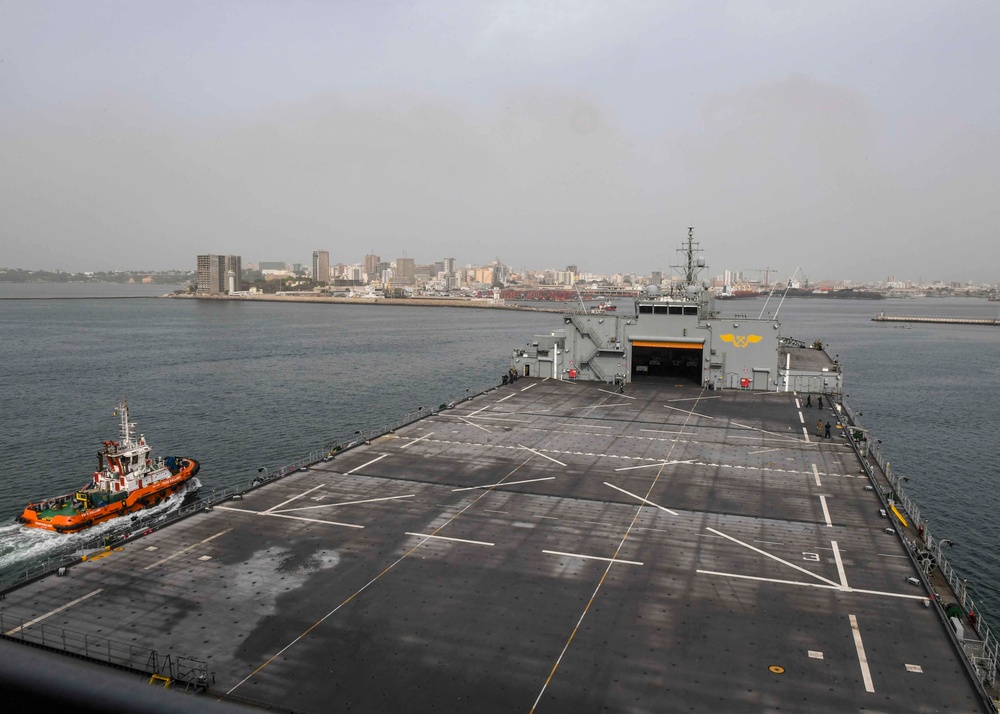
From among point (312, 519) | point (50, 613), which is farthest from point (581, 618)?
point (50, 613)

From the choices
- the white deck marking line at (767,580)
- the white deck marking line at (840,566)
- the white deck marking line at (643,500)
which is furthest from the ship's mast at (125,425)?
the white deck marking line at (840,566)

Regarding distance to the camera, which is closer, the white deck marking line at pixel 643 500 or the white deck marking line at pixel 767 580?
the white deck marking line at pixel 767 580

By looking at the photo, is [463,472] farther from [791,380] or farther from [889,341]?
[889,341]

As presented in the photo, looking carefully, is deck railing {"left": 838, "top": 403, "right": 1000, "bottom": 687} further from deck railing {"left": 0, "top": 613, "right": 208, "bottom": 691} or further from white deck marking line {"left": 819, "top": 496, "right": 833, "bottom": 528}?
deck railing {"left": 0, "top": 613, "right": 208, "bottom": 691}

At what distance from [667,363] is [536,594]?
41686mm

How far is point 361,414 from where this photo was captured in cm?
6562

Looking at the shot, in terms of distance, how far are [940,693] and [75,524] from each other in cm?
3873

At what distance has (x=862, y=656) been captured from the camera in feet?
50.8

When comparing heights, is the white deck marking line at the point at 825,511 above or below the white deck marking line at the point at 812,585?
above

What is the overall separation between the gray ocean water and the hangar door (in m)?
16.1

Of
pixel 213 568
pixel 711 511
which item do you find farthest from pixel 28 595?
pixel 711 511

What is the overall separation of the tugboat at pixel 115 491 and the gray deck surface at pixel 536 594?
16742 millimetres

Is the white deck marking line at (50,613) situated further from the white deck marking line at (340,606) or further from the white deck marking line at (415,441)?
the white deck marking line at (415,441)

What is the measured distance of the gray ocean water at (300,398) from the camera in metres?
43.9
